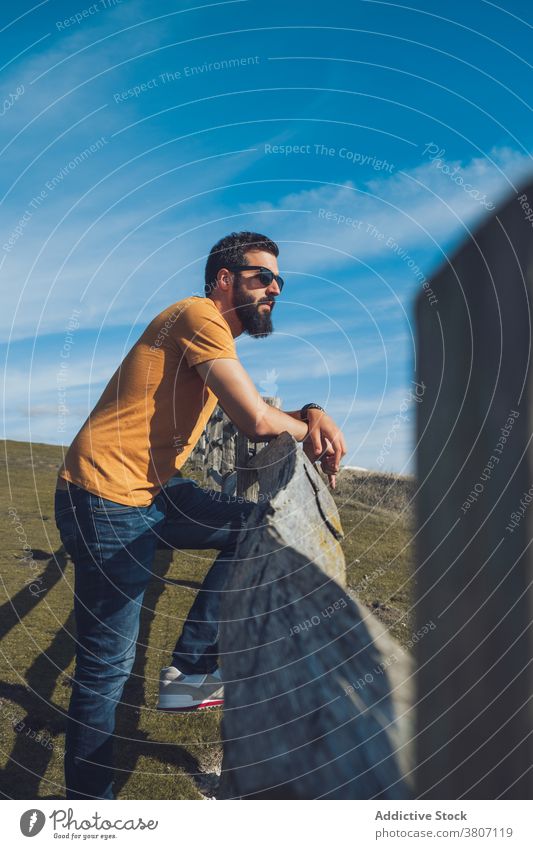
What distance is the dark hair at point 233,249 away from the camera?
3652 millimetres

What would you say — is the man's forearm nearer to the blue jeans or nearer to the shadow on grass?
the blue jeans

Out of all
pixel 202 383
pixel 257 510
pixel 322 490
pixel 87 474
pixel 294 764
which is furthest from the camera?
pixel 202 383

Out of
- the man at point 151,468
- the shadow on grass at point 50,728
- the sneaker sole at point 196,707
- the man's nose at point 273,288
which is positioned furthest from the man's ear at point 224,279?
the shadow on grass at point 50,728

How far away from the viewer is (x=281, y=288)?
12.2 ft

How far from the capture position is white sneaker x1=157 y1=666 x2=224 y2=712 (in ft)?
12.6

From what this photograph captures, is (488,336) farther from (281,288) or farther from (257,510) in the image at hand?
(281,288)

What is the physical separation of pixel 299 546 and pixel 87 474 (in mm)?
1347

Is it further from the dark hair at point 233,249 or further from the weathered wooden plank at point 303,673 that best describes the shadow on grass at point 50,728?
the dark hair at point 233,249

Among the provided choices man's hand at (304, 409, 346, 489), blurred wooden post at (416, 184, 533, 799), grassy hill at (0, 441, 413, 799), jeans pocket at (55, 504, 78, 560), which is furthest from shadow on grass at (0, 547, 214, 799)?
blurred wooden post at (416, 184, 533, 799)

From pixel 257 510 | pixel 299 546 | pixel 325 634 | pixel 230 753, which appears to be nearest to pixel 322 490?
pixel 257 510

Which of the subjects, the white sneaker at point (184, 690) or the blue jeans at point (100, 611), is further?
the white sneaker at point (184, 690)

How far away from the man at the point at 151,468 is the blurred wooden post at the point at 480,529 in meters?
1.41

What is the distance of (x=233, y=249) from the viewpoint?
3670 millimetres

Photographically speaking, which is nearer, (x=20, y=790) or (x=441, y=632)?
(x=441, y=632)
